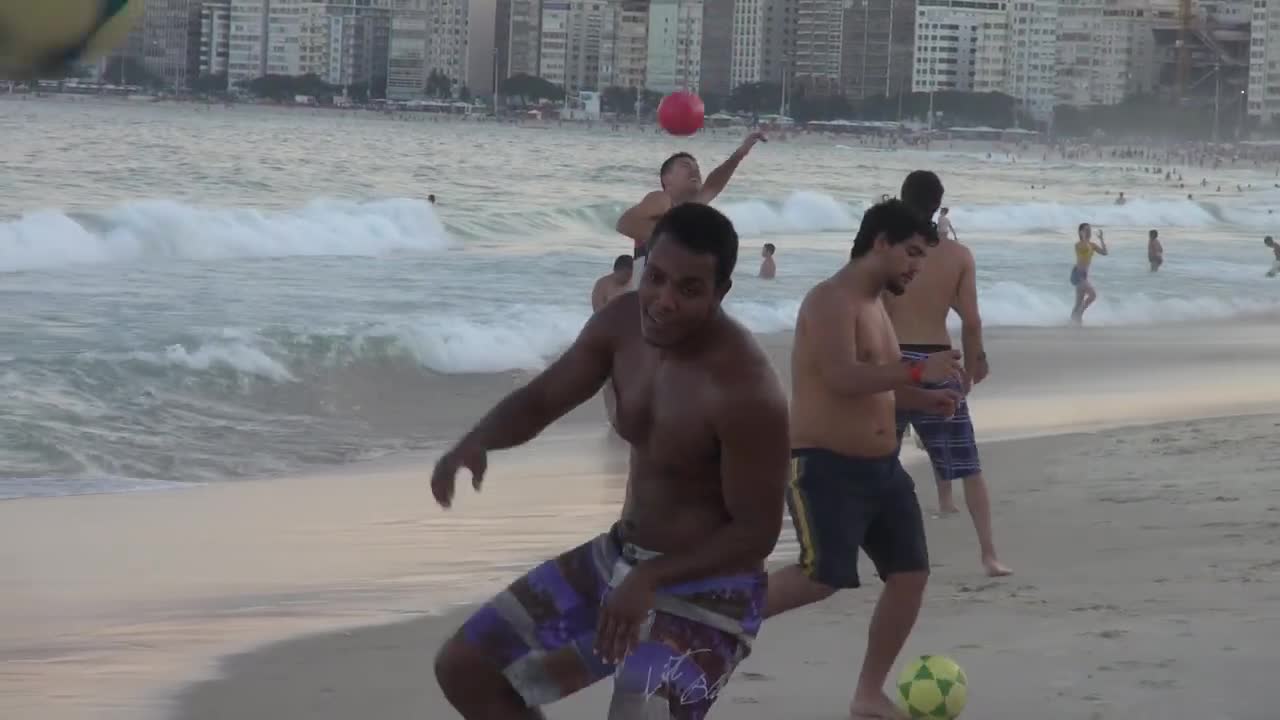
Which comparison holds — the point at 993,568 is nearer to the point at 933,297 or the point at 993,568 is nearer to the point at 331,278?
the point at 933,297

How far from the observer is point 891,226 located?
5230mm

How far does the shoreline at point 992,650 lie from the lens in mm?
5570

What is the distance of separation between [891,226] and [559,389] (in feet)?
5.64

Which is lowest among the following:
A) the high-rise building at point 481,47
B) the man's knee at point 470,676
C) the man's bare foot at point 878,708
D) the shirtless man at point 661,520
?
the man's bare foot at point 878,708

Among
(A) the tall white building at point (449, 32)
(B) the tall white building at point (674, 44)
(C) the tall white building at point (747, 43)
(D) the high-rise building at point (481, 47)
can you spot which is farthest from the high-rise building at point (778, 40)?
(A) the tall white building at point (449, 32)

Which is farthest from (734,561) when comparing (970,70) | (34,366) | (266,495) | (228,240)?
(970,70)

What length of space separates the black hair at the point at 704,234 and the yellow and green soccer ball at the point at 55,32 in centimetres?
151

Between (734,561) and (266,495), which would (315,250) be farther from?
(734,561)

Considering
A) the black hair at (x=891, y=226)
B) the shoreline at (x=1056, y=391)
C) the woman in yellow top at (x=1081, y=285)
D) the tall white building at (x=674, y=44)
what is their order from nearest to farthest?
the black hair at (x=891, y=226)
the shoreline at (x=1056, y=391)
the woman in yellow top at (x=1081, y=285)
the tall white building at (x=674, y=44)

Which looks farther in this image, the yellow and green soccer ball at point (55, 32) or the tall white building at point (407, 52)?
the tall white building at point (407, 52)

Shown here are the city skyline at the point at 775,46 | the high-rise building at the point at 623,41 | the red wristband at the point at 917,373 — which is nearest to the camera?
the red wristband at the point at 917,373

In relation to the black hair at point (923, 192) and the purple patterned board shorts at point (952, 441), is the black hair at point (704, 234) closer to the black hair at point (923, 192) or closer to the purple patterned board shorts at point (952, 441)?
the black hair at point (923, 192)

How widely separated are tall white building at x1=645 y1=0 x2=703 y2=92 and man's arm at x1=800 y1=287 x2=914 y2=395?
133m

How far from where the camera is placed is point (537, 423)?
376 cm
